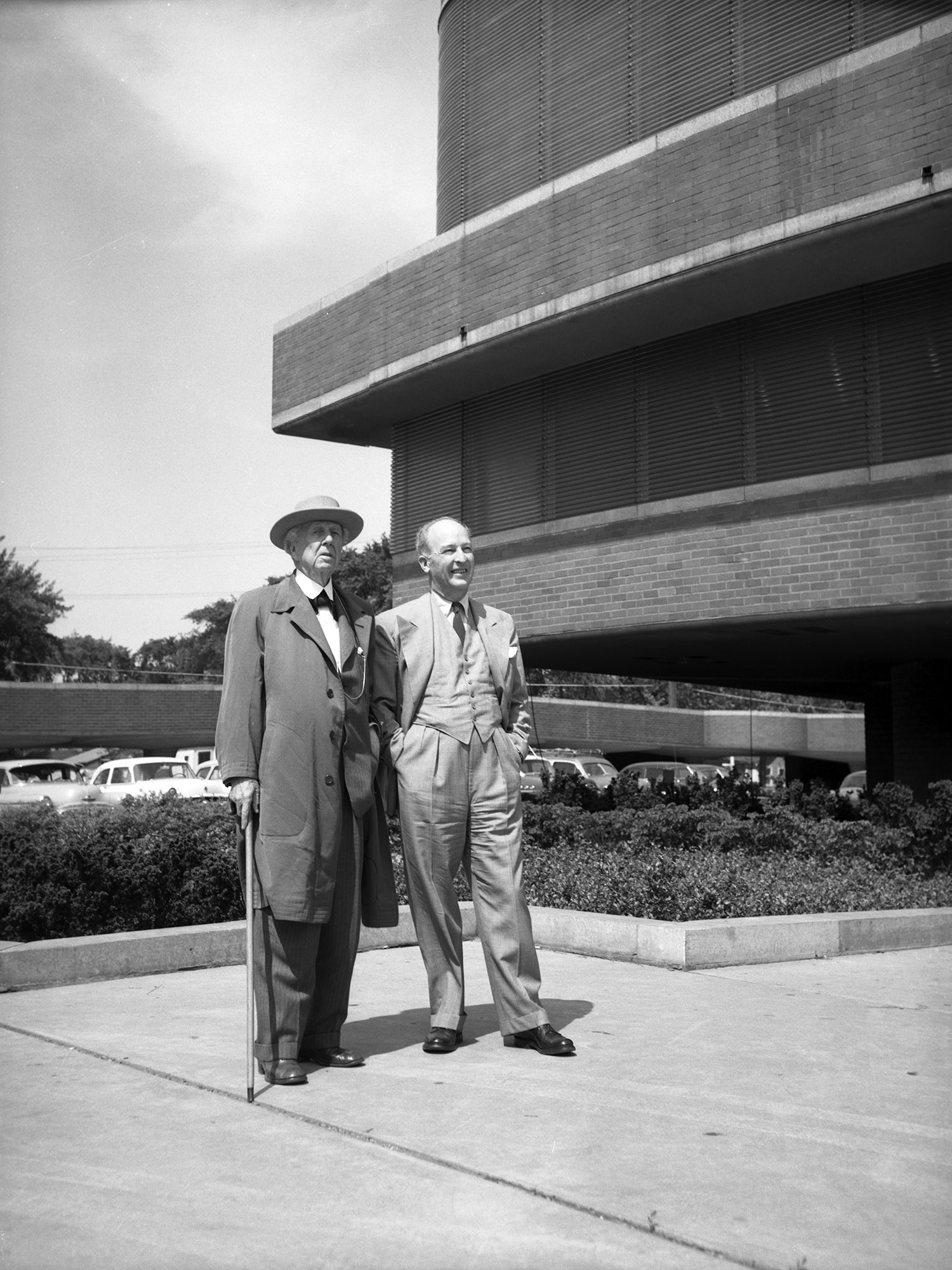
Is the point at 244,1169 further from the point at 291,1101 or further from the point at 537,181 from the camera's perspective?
the point at 537,181

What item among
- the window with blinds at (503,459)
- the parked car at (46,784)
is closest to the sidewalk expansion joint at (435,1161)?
the window with blinds at (503,459)

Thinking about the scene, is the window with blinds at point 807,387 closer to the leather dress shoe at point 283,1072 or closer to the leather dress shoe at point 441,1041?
the leather dress shoe at point 441,1041

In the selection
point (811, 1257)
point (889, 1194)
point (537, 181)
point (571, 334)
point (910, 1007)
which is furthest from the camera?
point (537, 181)

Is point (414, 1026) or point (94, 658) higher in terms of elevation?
point (94, 658)

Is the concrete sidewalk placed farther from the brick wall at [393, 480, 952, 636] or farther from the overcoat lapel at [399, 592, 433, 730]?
the brick wall at [393, 480, 952, 636]

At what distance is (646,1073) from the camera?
4605mm

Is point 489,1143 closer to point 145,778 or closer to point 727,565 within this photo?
point 727,565

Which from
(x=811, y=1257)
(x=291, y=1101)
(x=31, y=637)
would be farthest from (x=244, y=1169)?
(x=31, y=637)

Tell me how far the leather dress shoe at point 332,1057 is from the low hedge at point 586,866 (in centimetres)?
293

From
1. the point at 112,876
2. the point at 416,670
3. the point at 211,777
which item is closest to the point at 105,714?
the point at 211,777

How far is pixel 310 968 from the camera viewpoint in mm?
4738

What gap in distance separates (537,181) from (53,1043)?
37.9ft

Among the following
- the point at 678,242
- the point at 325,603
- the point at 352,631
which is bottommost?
the point at 352,631

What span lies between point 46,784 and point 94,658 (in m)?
68.5
